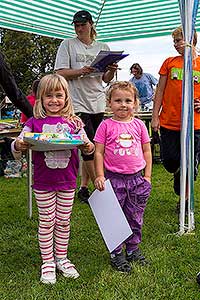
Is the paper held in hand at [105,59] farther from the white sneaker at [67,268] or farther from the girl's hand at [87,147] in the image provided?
the white sneaker at [67,268]

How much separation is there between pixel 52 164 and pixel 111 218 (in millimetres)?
566

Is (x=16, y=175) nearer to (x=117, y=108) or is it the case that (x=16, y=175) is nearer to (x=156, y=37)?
(x=156, y=37)

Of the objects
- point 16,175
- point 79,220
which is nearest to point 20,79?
point 16,175

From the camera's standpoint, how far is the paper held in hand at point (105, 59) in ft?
15.1

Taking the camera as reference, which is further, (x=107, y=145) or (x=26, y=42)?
(x=26, y=42)

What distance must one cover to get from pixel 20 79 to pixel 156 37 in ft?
88.0

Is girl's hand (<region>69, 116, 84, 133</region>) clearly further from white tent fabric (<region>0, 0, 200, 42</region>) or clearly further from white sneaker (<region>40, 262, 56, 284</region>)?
white tent fabric (<region>0, 0, 200, 42</region>)

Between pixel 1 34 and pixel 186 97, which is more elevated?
pixel 1 34

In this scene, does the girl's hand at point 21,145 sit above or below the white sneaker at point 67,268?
above

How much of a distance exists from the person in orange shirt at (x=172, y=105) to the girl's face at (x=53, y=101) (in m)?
1.62

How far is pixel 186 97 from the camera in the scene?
A: 161 inches

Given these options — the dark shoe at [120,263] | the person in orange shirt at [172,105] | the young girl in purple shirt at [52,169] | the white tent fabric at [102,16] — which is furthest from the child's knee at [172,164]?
the white tent fabric at [102,16]

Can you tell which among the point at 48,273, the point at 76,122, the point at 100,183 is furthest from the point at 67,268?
the point at 76,122

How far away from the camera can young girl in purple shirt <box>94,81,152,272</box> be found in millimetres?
3420
